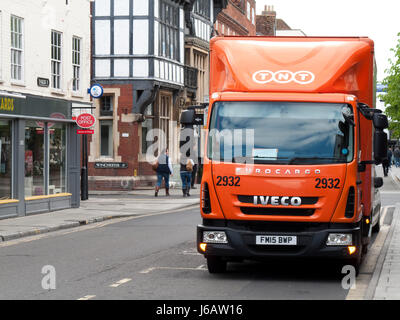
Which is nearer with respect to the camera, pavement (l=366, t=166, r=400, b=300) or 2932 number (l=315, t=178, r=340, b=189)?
pavement (l=366, t=166, r=400, b=300)

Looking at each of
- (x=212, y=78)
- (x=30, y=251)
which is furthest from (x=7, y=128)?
(x=212, y=78)

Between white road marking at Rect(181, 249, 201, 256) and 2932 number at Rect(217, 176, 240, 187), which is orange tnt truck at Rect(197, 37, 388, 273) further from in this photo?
white road marking at Rect(181, 249, 201, 256)

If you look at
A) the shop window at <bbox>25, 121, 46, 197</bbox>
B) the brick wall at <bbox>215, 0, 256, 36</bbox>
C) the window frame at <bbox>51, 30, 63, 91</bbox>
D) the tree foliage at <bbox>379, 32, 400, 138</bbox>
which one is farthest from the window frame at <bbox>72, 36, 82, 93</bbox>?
the tree foliage at <bbox>379, 32, 400, 138</bbox>

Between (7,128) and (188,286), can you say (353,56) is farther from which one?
(7,128)

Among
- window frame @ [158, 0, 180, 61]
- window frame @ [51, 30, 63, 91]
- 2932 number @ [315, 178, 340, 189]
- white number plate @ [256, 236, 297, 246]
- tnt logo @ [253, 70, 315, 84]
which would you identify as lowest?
white number plate @ [256, 236, 297, 246]

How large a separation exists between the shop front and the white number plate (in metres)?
11.2

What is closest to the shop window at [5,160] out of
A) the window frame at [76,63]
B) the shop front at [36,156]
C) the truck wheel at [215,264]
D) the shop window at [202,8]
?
the shop front at [36,156]

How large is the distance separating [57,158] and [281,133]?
14.0 metres

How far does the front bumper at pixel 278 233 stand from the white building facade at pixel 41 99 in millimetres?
10846

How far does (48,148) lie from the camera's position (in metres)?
23.3

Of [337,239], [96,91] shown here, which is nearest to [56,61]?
[96,91]

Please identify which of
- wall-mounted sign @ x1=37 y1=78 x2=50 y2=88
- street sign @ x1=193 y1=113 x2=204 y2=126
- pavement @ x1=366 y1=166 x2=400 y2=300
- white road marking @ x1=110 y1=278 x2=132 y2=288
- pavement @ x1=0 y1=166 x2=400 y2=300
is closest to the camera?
pavement @ x1=366 y1=166 x2=400 y2=300

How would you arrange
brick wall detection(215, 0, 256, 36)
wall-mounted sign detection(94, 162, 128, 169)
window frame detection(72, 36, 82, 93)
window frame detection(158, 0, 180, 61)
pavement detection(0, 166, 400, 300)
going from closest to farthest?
pavement detection(0, 166, 400, 300), window frame detection(72, 36, 82, 93), wall-mounted sign detection(94, 162, 128, 169), window frame detection(158, 0, 180, 61), brick wall detection(215, 0, 256, 36)

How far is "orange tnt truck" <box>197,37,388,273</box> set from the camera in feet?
35.0
